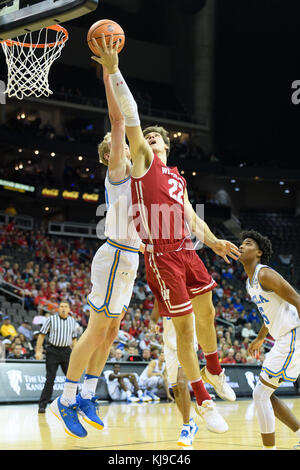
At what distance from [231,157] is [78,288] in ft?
56.3

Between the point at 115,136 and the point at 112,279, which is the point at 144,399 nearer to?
the point at 112,279

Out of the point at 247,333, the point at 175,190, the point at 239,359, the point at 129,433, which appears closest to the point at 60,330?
the point at 129,433

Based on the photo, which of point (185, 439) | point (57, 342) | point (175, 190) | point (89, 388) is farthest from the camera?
point (57, 342)

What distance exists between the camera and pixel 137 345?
17688 millimetres

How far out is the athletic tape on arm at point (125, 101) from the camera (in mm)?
4973

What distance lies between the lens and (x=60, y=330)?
12320 mm

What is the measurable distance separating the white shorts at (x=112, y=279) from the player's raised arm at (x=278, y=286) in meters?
1.57

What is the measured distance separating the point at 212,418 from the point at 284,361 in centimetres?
130

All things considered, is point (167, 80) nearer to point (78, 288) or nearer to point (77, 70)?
point (77, 70)

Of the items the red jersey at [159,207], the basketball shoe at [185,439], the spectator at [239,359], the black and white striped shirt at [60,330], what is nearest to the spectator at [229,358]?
the spectator at [239,359]

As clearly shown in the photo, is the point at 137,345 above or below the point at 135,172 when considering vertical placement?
below
